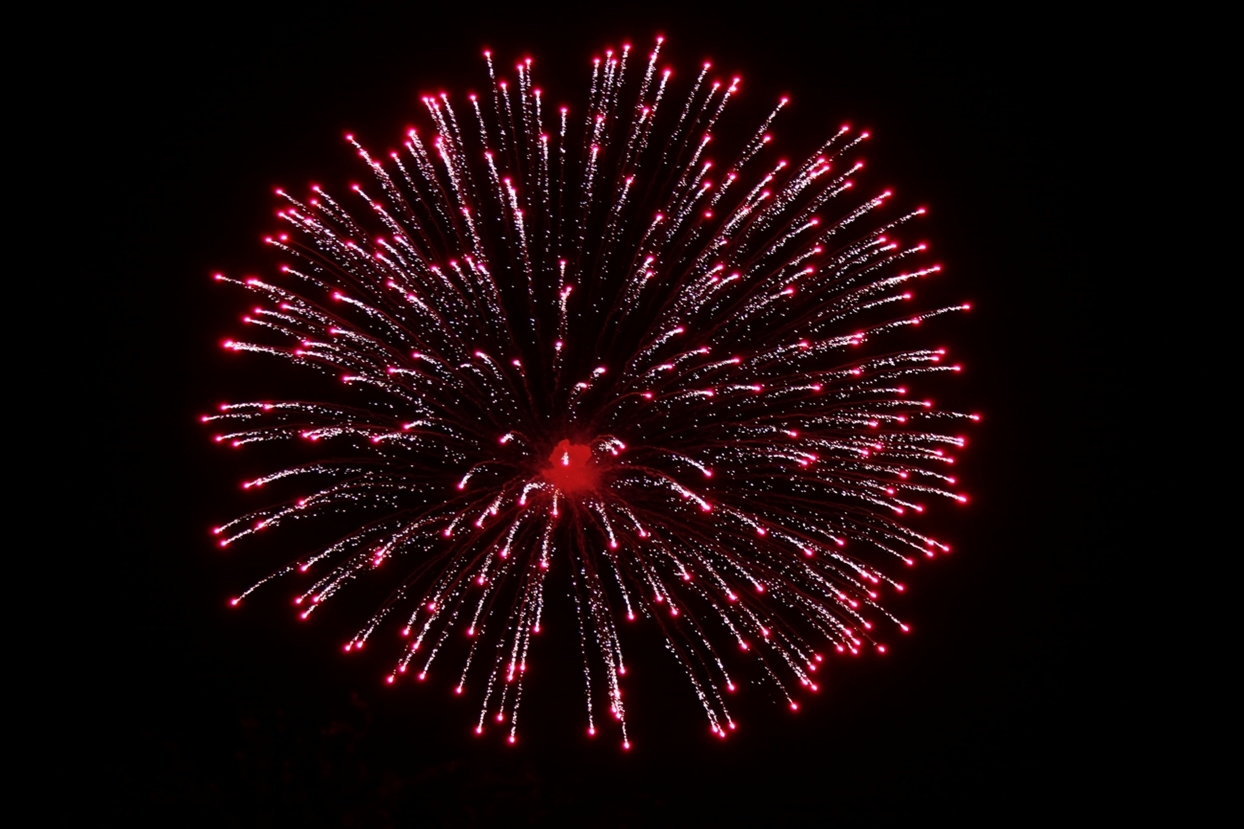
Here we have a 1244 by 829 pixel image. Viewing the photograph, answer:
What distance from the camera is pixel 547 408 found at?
597cm

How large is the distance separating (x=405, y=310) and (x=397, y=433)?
79 cm

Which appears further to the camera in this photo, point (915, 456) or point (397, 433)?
point (915, 456)

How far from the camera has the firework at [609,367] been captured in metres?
5.80

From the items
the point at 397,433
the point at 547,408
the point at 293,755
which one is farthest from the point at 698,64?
the point at 293,755

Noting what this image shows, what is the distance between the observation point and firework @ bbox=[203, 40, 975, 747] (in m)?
5.80

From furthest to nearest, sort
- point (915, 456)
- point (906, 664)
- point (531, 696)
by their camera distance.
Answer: point (906, 664)
point (531, 696)
point (915, 456)

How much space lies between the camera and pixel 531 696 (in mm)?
7500

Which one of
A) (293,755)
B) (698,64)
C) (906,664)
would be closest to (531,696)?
(293,755)

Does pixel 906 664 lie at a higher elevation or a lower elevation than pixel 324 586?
lower

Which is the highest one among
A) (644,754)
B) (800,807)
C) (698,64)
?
(698,64)

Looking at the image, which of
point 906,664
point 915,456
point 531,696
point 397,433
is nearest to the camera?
point 397,433

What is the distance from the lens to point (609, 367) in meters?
5.94

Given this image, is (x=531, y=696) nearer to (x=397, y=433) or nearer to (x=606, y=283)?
(x=397, y=433)

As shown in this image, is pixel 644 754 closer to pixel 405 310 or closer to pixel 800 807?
pixel 800 807
